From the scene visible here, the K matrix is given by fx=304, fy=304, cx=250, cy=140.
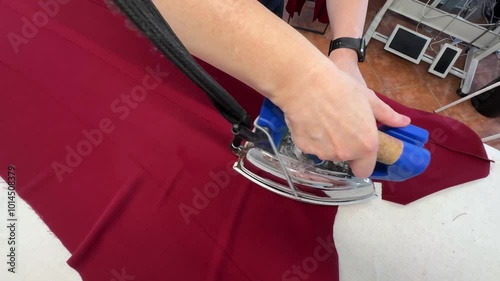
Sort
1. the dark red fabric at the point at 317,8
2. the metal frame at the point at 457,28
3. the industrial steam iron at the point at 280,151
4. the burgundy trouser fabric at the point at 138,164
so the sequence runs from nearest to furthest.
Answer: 1. the industrial steam iron at the point at 280,151
2. the burgundy trouser fabric at the point at 138,164
3. the dark red fabric at the point at 317,8
4. the metal frame at the point at 457,28

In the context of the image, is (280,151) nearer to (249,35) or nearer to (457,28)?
(249,35)

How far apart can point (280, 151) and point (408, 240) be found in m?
0.37

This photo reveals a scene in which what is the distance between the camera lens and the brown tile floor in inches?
59.7

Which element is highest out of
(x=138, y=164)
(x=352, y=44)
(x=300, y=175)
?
(x=138, y=164)

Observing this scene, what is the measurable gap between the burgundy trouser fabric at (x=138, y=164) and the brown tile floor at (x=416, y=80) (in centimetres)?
81

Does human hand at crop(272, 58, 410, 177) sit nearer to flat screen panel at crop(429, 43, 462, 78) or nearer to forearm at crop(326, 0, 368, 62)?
forearm at crop(326, 0, 368, 62)

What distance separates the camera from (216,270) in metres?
0.58

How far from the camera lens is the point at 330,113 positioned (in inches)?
16.5

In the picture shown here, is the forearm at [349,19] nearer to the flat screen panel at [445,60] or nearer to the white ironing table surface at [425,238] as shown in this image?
the white ironing table surface at [425,238]

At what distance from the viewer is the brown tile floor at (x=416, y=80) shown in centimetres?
152

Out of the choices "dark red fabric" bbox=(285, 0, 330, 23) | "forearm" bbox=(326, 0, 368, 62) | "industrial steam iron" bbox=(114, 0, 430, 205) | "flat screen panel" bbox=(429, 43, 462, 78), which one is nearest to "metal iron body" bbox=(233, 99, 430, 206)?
"industrial steam iron" bbox=(114, 0, 430, 205)

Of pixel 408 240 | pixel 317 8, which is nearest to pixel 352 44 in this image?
pixel 408 240

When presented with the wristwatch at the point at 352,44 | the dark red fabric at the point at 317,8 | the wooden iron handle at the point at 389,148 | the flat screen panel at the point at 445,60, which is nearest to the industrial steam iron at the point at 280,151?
the wooden iron handle at the point at 389,148

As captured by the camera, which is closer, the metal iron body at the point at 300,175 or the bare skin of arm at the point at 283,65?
the bare skin of arm at the point at 283,65
